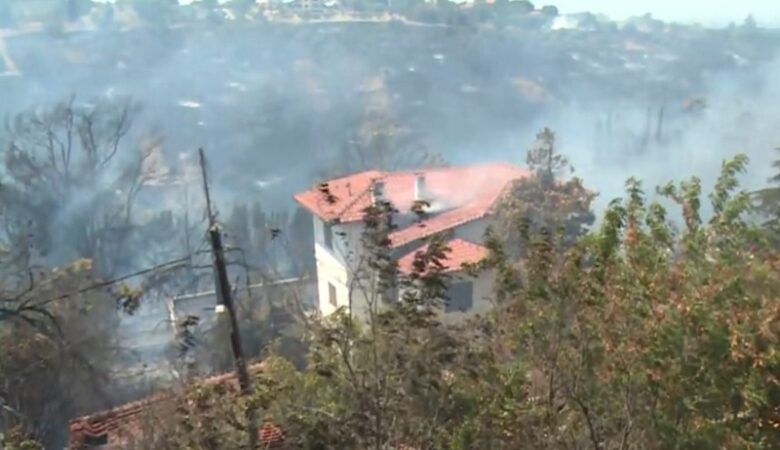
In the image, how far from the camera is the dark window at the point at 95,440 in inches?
254

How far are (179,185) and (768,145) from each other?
36.4ft

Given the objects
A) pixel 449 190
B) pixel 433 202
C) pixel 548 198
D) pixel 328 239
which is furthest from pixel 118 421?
pixel 449 190

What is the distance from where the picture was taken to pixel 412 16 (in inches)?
1175

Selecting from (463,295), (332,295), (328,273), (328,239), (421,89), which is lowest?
(421,89)

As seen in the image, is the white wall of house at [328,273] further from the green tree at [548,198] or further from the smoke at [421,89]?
the smoke at [421,89]

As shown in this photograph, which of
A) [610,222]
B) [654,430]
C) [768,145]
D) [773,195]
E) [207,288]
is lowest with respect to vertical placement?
[207,288]

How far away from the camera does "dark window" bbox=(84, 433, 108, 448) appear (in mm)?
6461

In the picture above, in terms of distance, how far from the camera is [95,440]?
6.54 metres

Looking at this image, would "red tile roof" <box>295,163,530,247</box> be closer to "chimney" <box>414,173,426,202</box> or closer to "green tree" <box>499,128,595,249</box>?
"chimney" <box>414,173,426,202</box>

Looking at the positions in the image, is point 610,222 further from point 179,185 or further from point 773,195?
point 179,185

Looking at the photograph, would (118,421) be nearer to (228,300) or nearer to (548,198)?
(228,300)

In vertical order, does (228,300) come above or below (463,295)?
above

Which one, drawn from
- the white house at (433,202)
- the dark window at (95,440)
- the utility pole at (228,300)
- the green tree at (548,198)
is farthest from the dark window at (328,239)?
the utility pole at (228,300)

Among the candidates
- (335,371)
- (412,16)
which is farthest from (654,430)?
(412,16)
